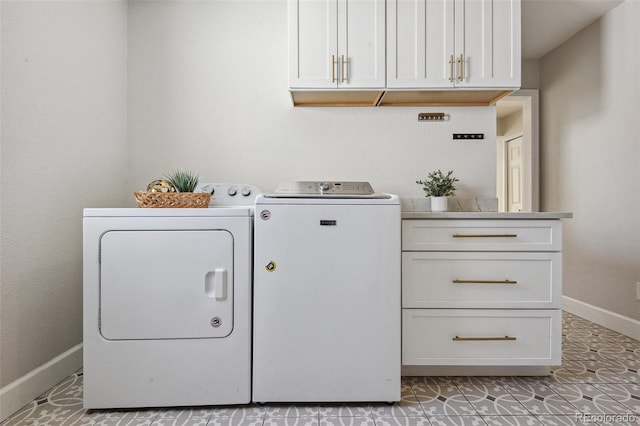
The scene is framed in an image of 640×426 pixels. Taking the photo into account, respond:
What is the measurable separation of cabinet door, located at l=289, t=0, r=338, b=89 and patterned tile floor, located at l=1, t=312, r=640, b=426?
1.63 meters

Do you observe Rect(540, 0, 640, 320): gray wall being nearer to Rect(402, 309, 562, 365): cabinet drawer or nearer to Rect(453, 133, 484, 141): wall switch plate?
Rect(453, 133, 484, 141): wall switch plate

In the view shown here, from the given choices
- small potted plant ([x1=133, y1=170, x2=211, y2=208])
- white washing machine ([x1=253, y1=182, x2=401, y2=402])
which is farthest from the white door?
small potted plant ([x1=133, y1=170, x2=211, y2=208])

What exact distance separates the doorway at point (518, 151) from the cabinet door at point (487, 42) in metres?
1.65

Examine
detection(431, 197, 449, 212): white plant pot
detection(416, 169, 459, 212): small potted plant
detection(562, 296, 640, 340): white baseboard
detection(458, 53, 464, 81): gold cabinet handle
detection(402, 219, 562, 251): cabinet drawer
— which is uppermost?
detection(458, 53, 464, 81): gold cabinet handle

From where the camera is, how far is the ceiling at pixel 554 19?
2559 mm

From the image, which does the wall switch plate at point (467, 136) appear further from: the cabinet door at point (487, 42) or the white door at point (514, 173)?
the white door at point (514, 173)

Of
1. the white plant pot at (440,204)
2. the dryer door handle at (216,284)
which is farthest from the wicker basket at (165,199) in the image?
the white plant pot at (440,204)

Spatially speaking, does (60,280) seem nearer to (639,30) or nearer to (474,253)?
(474,253)

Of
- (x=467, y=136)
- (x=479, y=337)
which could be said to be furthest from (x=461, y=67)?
(x=479, y=337)

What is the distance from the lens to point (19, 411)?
1.52 meters

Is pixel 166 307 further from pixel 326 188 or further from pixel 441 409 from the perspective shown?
pixel 441 409

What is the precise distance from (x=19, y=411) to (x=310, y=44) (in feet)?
7.11

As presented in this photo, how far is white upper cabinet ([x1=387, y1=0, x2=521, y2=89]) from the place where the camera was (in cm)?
200

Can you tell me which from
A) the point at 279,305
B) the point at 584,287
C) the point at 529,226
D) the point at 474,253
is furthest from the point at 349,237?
the point at 584,287
